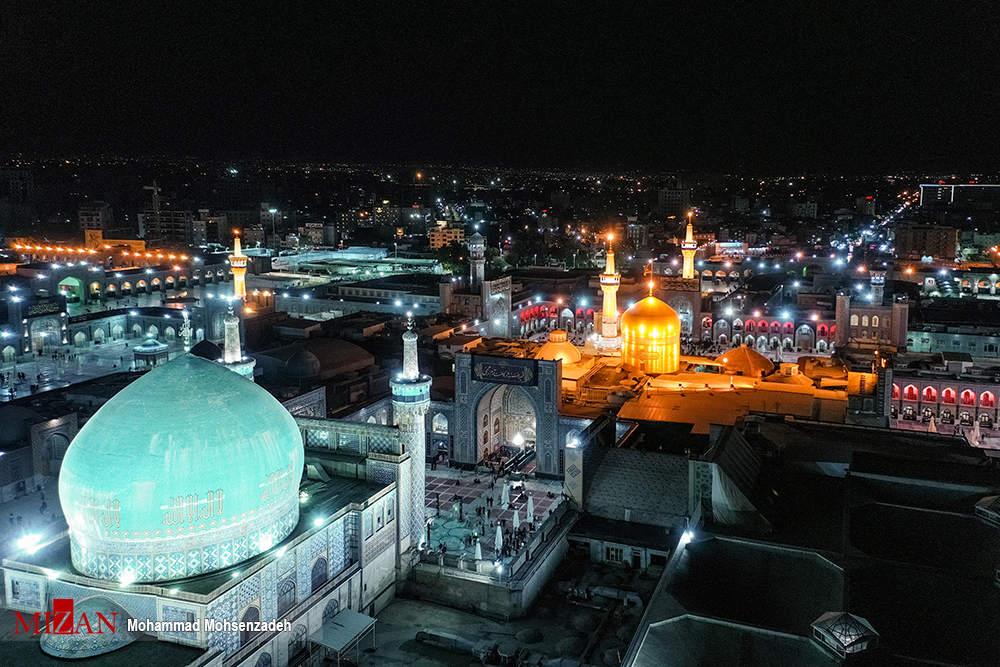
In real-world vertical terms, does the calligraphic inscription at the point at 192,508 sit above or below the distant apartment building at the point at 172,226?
below

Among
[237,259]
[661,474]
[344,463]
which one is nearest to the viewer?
[344,463]

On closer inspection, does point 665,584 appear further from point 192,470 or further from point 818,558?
point 192,470

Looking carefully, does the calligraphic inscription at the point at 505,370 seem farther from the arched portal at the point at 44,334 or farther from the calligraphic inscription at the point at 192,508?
the arched portal at the point at 44,334

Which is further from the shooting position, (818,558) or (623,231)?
(623,231)

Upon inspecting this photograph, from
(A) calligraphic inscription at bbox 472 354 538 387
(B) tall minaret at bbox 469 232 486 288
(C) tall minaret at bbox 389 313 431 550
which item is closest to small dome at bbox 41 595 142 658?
(C) tall minaret at bbox 389 313 431 550

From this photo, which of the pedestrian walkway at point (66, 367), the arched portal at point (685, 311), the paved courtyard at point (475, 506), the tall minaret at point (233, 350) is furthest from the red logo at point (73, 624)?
the arched portal at point (685, 311)

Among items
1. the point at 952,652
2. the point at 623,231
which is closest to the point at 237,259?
the point at 952,652
